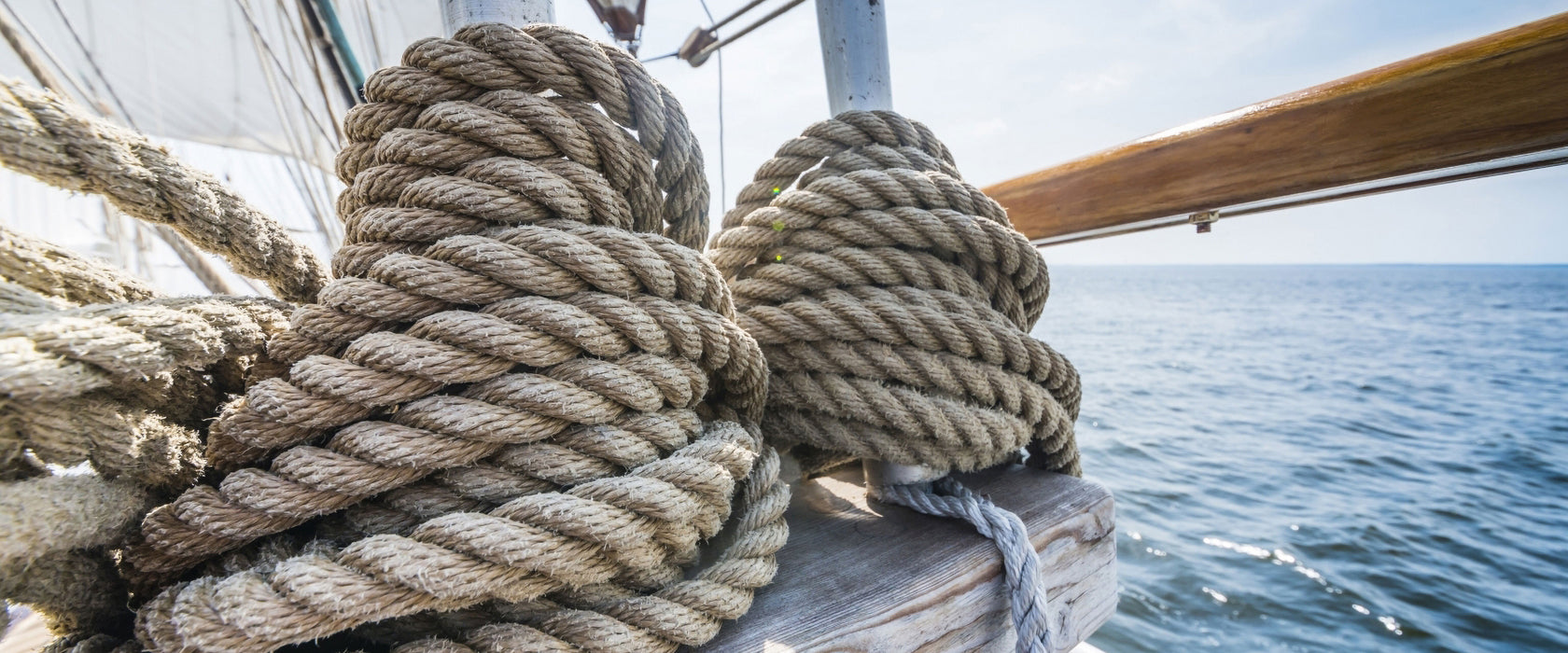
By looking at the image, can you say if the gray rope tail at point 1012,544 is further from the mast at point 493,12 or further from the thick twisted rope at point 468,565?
the mast at point 493,12

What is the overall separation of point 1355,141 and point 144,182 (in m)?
1.50

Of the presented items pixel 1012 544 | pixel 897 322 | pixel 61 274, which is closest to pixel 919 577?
pixel 1012 544

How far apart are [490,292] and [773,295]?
42 cm

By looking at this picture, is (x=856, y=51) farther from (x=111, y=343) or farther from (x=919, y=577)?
(x=111, y=343)

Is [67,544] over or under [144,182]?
under

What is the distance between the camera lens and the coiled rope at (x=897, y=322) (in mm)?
901

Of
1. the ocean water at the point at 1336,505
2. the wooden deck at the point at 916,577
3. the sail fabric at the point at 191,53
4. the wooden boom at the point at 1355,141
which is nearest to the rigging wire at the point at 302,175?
the sail fabric at the point at 191,53

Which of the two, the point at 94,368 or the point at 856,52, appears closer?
the point at 94,368

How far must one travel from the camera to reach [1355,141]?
99cm

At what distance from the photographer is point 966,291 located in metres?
0.98

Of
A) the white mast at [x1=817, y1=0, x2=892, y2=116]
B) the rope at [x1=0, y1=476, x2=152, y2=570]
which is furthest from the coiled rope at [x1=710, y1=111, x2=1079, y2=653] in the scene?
the rope at [x1=0, y1=476, x2=152, y2=570]

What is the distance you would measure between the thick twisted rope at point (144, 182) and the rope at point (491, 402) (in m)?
0.08

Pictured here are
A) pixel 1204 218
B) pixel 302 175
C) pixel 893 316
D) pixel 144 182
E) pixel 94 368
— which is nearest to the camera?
pixel 94 368

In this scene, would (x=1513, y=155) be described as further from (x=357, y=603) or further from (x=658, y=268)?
(x=357, y=603)
